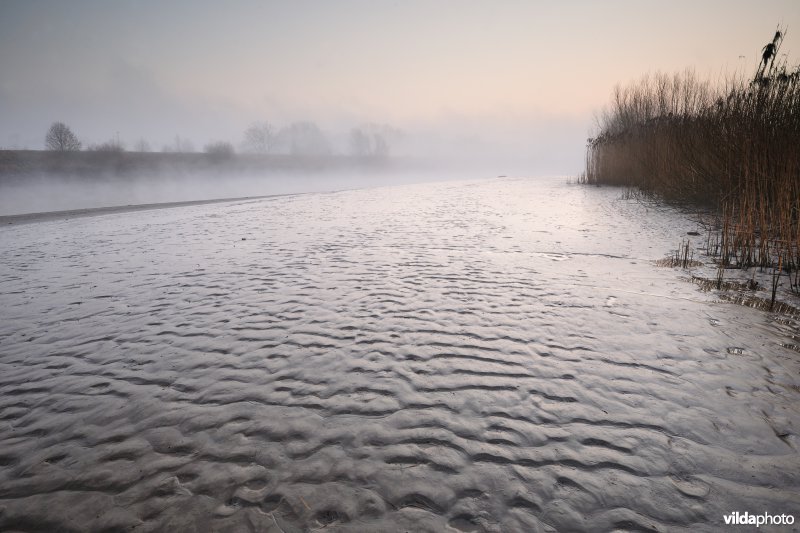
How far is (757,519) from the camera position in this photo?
6.09 feet

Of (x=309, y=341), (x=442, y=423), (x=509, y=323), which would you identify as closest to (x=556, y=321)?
(x=509, y=323)

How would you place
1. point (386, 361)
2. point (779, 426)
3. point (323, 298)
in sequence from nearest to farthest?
1. point (779, 426)
2. point (386, 361)
3. point (323, 298)

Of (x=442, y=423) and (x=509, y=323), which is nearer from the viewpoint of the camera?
(x=442, y=423)

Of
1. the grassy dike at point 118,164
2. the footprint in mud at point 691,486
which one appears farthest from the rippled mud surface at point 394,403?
the grassy dike at point 118,164

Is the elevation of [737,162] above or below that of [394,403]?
above

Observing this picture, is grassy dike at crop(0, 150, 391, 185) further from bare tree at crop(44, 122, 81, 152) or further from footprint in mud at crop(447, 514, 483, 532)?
footprint in mud at crop(447, 514, 483, 532)

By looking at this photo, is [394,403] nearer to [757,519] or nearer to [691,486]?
[691,486]

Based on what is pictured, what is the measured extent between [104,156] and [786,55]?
173 ft

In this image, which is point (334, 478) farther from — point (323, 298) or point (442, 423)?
point (323, 298)

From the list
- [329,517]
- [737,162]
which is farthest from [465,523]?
[737,162]

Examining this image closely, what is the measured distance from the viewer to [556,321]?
4.38m

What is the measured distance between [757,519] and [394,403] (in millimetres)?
2043

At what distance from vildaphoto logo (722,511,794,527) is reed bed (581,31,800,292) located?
A: 4479 millimetres

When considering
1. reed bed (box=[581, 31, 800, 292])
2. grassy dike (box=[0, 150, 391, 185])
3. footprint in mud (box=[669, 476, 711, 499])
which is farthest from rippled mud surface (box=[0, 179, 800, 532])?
grassy dike (box=[0, 150, 391, 185])
